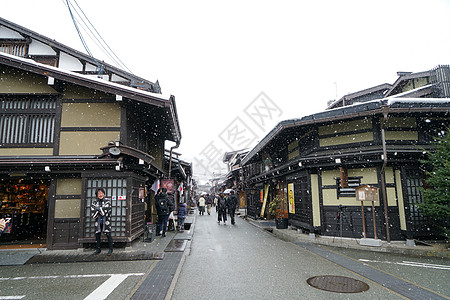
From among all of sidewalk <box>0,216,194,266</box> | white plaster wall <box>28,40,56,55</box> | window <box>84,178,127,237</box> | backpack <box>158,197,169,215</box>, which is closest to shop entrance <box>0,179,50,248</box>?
sidewalk <box>0,216,194,266</box>

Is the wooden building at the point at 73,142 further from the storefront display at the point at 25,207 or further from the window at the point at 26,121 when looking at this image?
the storefront display at the point at 25,207

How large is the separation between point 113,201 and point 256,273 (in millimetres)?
5552

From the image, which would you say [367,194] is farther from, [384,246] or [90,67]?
[90,67]

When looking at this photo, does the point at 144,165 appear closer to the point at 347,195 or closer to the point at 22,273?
the point at 22,273

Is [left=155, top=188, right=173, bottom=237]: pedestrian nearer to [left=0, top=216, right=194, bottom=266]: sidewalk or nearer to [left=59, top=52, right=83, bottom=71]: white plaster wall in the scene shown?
[left=0, top=216, right=194, bottom=266]: sidewalk

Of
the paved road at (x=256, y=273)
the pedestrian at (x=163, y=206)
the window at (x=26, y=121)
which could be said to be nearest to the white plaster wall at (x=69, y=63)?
the window at (x=26, y=121)

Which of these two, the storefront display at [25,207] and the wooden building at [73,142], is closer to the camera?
the wooden building at [73,142]

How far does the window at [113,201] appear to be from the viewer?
9.23 m

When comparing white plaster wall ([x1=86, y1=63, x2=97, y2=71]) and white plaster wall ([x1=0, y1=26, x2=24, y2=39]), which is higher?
white plaster wall ([x1=0, y1=26, x2=24, y2=39])

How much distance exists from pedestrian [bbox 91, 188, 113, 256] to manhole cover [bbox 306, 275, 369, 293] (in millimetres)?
6336

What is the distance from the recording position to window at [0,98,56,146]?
32.8 feet

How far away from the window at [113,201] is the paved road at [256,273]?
2736 millimetres

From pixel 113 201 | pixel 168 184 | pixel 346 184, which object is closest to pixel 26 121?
pixel 113 201

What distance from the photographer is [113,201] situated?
30.8 ft
